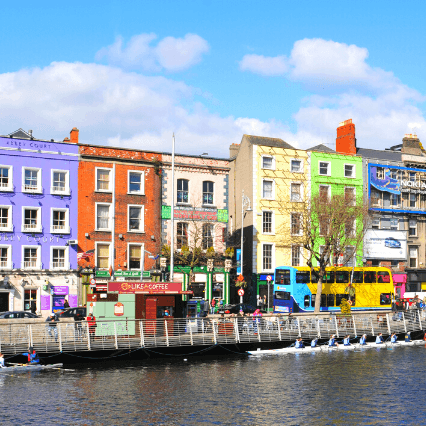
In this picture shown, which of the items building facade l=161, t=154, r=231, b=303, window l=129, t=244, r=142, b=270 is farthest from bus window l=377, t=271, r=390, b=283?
window l=129, t=244, r=142, b=270

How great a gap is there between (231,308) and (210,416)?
3082 cm

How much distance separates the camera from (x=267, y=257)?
6656 centimetres

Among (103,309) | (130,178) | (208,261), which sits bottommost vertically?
(103,309)

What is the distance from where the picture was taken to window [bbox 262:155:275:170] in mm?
68062

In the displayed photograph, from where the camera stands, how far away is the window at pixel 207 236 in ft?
200

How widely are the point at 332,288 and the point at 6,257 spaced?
2959 centimetres

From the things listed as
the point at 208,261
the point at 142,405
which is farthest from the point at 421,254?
the point at 142,405

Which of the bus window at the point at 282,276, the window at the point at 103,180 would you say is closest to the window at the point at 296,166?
the bus window at the point at 282,276

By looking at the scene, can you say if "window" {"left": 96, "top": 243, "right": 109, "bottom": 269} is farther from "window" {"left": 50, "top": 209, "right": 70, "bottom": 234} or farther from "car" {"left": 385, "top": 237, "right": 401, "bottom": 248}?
"car" {"left": 385, "top": 237, "right": 401, "bottom": 248}

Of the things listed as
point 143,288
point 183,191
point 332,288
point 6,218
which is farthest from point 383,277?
point 6,218

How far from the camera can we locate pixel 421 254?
252 feet

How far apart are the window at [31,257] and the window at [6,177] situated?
17.8 feet

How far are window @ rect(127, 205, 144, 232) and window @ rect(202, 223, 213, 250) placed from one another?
6.36m

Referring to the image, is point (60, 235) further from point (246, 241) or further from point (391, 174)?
point (391, 174)
